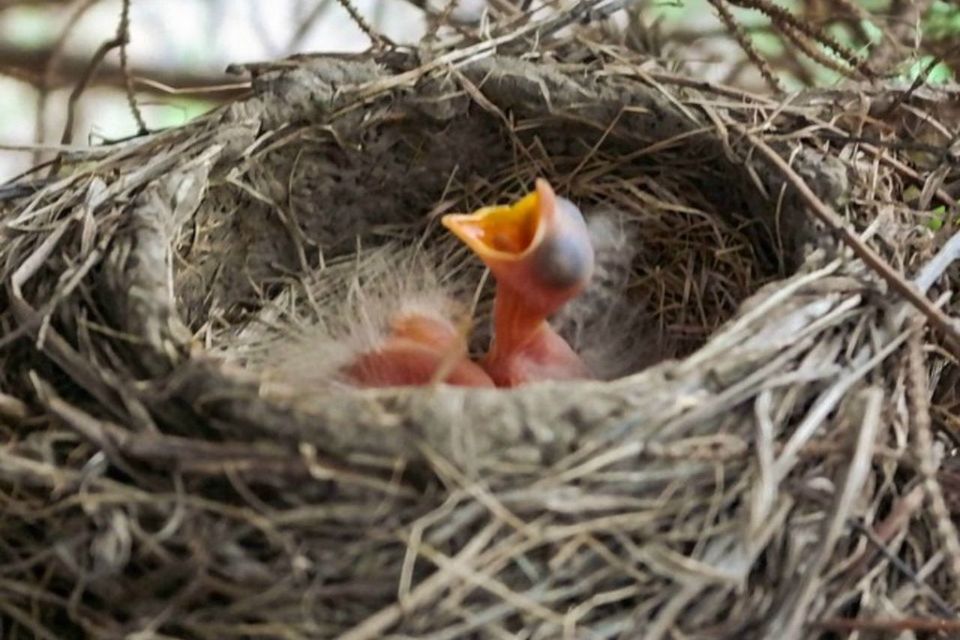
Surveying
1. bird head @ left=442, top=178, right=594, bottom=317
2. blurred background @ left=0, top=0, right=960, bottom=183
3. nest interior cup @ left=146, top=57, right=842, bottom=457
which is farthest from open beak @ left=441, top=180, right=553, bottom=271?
blurred background @ left=0, top=0, right=960, bottom=183

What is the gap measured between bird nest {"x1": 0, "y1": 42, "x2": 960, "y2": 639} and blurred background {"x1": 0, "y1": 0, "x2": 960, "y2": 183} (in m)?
0.45

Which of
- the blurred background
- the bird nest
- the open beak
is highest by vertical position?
the blurred background

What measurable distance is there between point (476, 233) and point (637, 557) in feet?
1.25

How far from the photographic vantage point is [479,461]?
35.1 inches

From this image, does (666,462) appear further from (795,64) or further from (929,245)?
(795,64)

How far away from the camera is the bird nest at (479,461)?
886mm

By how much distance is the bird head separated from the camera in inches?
43.7

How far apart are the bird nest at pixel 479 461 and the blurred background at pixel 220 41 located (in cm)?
45

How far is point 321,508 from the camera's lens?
88 centimetres

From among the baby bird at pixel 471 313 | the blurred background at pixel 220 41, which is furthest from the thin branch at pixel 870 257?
the blurred background at pixel 220 41

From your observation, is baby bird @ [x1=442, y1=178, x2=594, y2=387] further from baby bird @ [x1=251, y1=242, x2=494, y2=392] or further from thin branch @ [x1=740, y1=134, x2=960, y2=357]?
A: thin branch @ [x1=740, y1=134, x2=960, y2=357]

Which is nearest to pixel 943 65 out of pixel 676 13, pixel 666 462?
pixel 676 13

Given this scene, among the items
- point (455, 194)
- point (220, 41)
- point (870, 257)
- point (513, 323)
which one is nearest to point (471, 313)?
point (513, 323)

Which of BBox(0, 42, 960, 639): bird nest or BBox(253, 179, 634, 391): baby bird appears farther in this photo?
BBox(253, 179, 634, 391): baby bird
